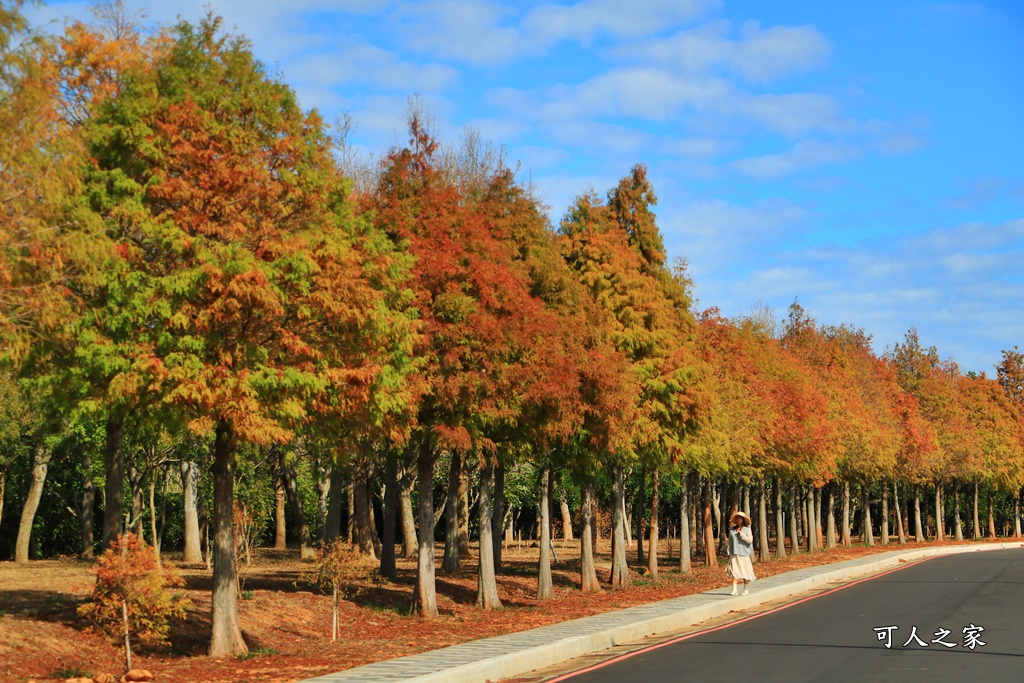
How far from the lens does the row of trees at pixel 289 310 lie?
1532 cm

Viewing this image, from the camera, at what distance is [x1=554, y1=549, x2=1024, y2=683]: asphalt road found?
1288 centimetres

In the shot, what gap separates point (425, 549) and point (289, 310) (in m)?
9.48

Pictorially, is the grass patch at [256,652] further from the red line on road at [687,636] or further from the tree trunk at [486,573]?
the tree trunk at [486,573]

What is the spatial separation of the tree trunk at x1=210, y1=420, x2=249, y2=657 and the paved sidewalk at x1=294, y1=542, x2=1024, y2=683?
3.82 meters

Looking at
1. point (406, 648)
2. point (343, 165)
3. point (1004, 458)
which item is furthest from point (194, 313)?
point (1004, 458)

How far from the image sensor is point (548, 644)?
16188 mm

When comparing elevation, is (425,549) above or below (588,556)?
above

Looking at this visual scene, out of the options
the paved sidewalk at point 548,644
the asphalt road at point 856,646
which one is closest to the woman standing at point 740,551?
the paved sidewalk at point 548,644

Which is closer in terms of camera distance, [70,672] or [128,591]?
[70,672]

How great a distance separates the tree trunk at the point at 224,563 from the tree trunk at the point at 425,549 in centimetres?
633

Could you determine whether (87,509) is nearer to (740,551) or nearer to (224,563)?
(224,563)

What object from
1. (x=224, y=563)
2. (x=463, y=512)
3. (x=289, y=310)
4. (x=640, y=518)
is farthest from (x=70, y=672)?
(x=463, y=512)

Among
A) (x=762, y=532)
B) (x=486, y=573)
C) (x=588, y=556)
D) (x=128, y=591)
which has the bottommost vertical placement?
(x=762, y=532)

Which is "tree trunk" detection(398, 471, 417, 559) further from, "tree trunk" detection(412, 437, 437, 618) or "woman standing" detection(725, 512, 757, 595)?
"woman standing" detection(725, 512, 757, 595)
